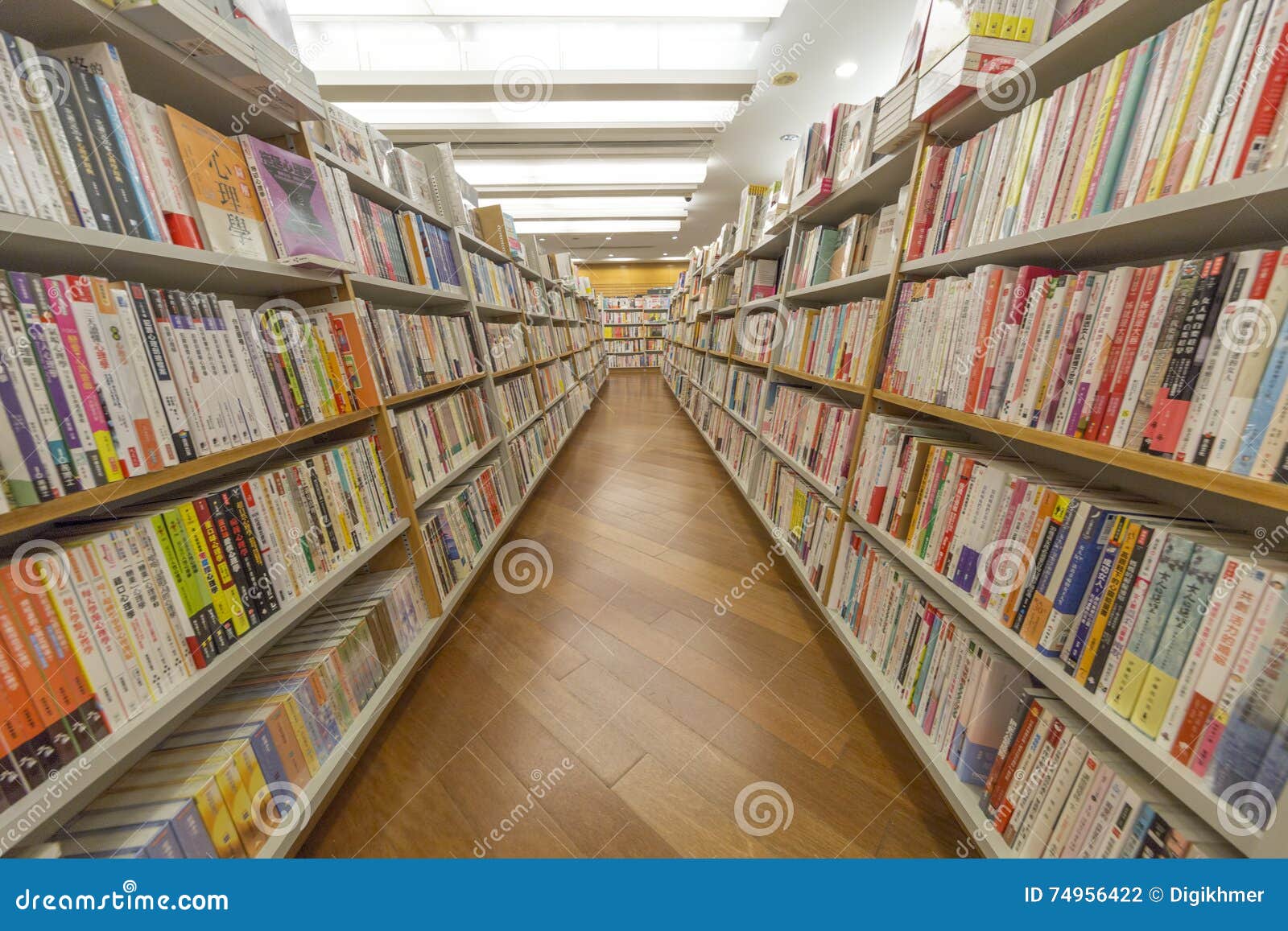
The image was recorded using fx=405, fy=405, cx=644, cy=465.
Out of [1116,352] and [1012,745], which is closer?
[1116,352]

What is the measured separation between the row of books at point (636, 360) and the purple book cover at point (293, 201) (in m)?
9.09

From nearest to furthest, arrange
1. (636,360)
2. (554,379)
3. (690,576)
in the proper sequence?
1. (690,576)
2. (554,379)
3. (636,360)

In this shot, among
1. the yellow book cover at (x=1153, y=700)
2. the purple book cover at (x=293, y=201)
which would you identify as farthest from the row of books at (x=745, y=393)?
the purple book cover at (x=293, y=201)

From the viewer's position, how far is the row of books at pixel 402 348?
1.12 metres

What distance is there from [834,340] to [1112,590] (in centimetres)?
107

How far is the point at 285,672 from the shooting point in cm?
90

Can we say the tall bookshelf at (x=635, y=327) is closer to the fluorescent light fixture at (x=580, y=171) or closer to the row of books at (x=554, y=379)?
the fluorescent light fixture at (x=580, y=171)

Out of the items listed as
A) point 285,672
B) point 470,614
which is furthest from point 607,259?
point 285,672

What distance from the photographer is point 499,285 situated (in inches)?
92.4

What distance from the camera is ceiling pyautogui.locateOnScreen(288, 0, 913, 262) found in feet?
6.86

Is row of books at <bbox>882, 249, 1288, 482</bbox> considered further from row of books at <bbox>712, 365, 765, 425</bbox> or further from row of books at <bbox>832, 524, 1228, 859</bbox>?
row of books at <bbox>712, 365, 765, 425</bbox>

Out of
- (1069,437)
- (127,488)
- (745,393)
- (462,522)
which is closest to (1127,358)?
(1069,437)

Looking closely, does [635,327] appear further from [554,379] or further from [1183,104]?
[1183,104]

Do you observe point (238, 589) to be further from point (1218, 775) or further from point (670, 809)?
point (1218, 775)
